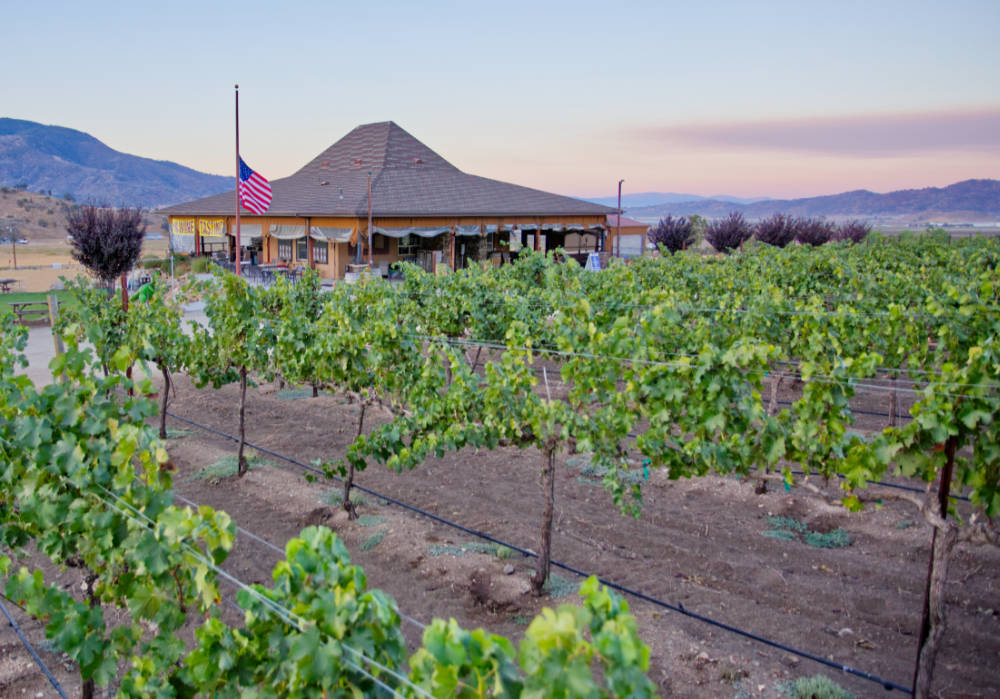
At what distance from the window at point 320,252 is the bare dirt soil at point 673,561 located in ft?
66.1

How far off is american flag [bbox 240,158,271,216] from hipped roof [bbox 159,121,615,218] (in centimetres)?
973

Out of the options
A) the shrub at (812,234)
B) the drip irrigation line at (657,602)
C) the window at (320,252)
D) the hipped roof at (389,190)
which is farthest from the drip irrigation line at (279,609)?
the shrub at (812,234)

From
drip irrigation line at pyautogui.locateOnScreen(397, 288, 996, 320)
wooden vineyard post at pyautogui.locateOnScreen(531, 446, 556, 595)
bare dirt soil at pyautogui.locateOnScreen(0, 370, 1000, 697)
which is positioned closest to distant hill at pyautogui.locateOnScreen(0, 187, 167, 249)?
drip irrigation line at pyautogui.locateOnScreen(397, 288, 996, 320)

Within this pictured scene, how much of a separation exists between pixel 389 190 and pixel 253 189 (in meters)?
15.5

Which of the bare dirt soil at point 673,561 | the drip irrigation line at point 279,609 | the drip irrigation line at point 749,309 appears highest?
the drip irrigation line at point 749,309

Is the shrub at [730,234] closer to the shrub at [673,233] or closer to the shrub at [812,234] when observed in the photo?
the shrub at [673,233]

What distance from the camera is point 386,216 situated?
93.9 feet

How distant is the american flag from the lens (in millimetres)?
17672

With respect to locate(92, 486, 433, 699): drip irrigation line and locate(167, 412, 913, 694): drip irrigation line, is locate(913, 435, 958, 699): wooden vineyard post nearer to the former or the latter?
locate(167, 412, 913, 694): drip irrigation line

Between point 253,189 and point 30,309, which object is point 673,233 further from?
point 30,309

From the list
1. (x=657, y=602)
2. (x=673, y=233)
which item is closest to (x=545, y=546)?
(x=657, y=602)

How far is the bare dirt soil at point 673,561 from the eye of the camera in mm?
5934

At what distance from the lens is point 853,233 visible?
40.8 m

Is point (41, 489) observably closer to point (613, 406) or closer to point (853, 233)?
point (613, 406)
